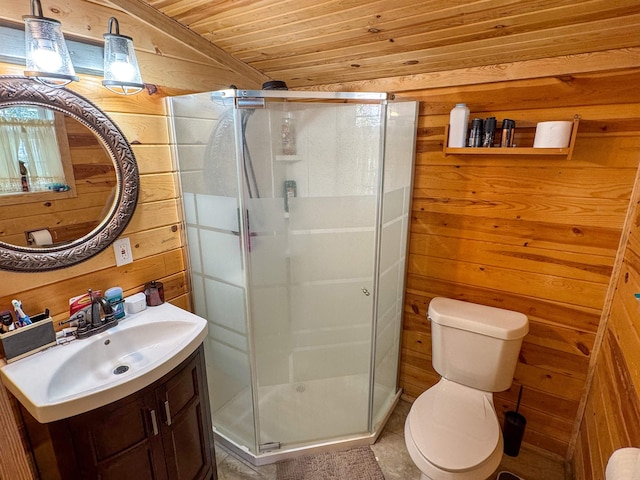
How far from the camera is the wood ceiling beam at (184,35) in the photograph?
1.49m

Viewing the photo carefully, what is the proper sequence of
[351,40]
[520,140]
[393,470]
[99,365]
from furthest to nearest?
[393,470] < [520,140] < [351,40] < [99,365]

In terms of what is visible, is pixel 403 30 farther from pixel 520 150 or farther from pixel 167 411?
pixel 167 411

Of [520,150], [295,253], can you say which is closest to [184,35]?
[295,253]

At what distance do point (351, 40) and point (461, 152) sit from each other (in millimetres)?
764

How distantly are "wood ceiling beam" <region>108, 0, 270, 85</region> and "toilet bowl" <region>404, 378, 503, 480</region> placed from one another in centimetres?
207

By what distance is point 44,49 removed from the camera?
1150 mm

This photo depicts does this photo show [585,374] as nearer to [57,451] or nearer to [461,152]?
[461,152]

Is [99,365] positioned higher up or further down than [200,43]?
further down

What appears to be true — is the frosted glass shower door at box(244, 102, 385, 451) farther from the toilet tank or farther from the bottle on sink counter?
the bottle on sink counter

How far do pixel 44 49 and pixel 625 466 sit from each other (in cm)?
206

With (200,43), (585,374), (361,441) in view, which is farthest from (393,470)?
(200,43)

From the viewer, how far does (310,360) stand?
6.66 ft

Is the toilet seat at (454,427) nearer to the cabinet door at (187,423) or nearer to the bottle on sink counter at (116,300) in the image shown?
the cabinet door at (187,423)

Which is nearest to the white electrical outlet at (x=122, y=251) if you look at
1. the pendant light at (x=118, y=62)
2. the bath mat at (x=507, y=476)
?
the pendant light at (x=118, y=62)
